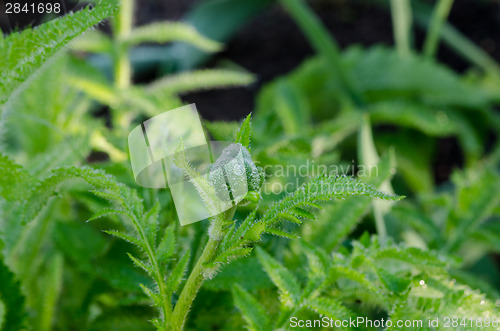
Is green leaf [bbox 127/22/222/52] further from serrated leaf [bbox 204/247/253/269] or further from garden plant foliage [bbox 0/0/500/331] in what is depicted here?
serrated leaf [bbox 204/247/253/269]

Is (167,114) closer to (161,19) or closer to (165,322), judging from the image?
(165,322)

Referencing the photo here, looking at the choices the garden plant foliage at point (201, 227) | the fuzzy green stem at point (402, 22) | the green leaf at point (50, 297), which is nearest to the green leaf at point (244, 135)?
the garden plant foliage at point (201, 227)

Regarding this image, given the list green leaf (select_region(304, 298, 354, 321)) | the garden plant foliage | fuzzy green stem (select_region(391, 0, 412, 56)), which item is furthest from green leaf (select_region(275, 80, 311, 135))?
green leaf (select_region(304, 298, 354, 321))

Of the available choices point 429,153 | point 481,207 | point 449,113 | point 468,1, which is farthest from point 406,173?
point 468,1

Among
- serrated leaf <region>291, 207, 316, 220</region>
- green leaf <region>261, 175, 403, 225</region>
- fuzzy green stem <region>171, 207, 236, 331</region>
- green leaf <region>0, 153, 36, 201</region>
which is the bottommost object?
fuzzy green stem <region>171, 207, 236, 331</region>

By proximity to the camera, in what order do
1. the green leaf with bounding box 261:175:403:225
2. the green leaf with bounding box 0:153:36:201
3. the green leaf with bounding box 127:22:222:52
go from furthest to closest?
1. the green leaf with bounding box 127:22:222:52
2. the green leaf with bounding box 0:153:36:201
3. the green leaf with bounding box 261:175:403:225

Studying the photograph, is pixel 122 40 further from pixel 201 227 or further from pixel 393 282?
pixel 393 282

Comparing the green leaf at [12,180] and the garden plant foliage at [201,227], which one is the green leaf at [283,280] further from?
the green leaf at [12,180]
